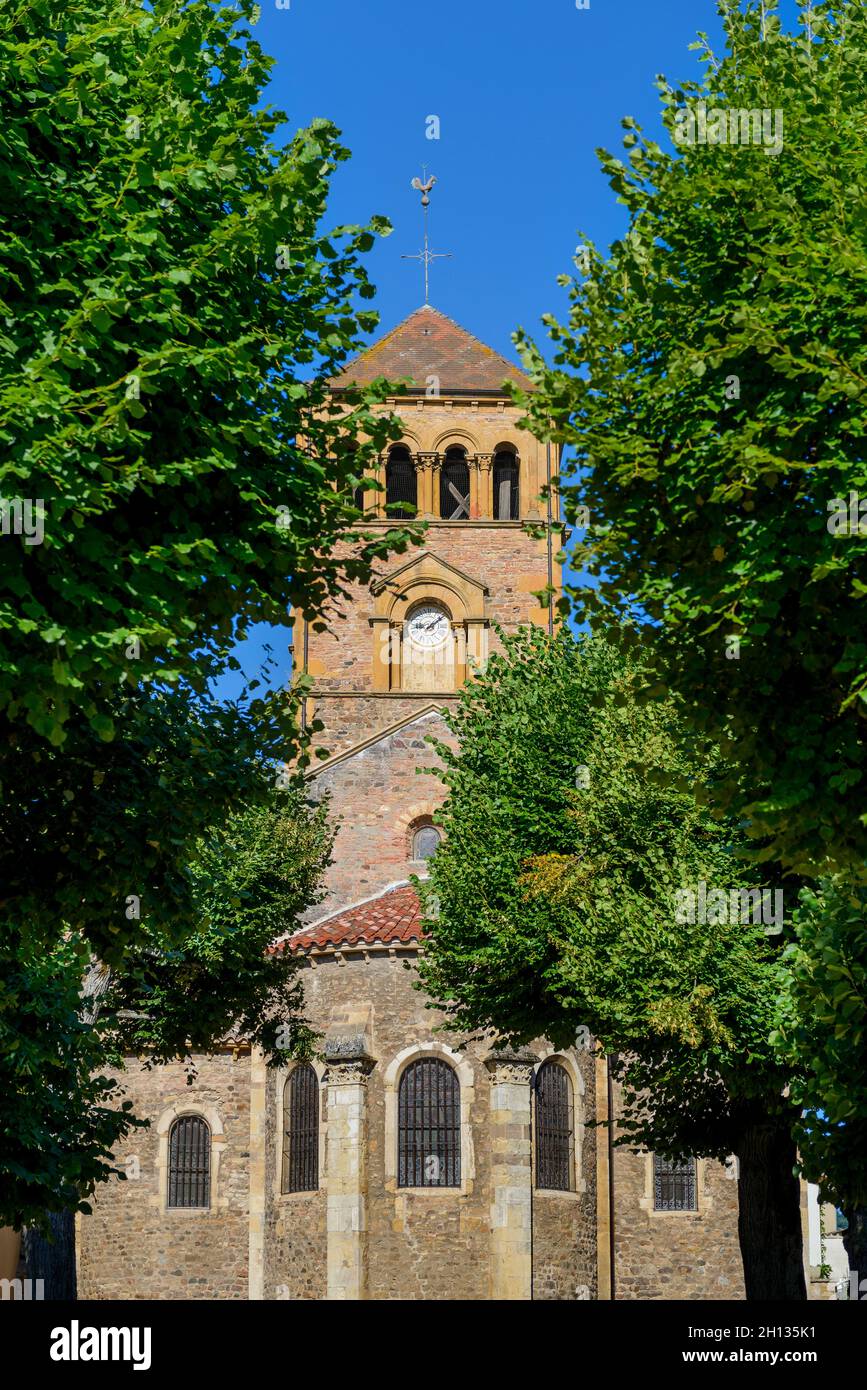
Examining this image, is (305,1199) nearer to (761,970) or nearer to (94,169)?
(761,970)

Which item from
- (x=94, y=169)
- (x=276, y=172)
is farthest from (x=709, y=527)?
(x=94, y=169)

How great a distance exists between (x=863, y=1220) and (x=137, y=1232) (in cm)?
2284

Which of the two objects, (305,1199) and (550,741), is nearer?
(550,741)

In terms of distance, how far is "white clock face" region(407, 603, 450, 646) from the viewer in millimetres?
50125

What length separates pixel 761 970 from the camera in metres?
23.6

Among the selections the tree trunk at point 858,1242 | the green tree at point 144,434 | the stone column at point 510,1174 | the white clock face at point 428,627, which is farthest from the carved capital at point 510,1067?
the green tree at point 144,434

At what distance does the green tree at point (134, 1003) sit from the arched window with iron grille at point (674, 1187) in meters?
8.80

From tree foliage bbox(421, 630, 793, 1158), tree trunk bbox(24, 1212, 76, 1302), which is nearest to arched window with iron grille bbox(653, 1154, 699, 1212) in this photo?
tree foliage bbox(421, 630, 793, 1158)

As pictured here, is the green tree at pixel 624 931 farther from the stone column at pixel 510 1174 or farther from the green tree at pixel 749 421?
the green tree at pixel 749 421

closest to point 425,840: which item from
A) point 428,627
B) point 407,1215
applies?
point 428,627

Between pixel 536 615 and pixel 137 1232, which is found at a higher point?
pixel 536 615

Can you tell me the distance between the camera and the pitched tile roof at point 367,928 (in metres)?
35.5

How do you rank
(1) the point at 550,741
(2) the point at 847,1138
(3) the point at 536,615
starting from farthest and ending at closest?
(3) the point at 536,615
(1) the point at 550,741
(2) the point at 847,1138

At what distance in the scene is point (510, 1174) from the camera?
34.0 m
